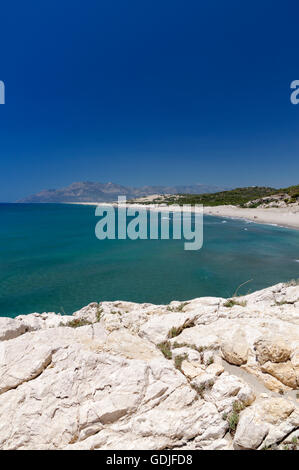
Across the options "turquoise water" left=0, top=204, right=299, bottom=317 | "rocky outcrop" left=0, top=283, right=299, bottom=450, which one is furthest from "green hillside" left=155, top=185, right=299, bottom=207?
"rocky outcrop" left=0, top=283, right=299, bottom=450

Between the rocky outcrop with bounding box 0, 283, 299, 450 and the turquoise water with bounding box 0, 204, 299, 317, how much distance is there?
39.8 feet

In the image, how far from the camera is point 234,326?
7465mm

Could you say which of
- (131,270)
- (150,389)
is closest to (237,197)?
(131,270)

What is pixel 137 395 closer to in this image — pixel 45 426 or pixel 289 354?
pixel 45 426

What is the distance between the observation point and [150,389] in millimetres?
5207

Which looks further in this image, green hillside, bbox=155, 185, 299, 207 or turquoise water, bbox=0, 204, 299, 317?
green hillside, bbox=155, 185, 299, 207

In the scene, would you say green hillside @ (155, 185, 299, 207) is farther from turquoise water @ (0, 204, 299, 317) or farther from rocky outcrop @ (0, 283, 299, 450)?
rocky outcrop @ (0, 283, 299, 450)

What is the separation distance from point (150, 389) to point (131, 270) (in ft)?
73.9

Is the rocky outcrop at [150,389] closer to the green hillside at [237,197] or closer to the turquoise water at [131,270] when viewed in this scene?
the turquoise water at [131,270]

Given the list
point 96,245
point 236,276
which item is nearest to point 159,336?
point 236,276

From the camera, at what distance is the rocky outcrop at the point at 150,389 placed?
4.56 m

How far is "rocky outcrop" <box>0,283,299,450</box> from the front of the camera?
4559 millimetres

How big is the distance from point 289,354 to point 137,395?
12.2 feet

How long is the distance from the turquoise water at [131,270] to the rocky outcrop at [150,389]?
39.8 ft
